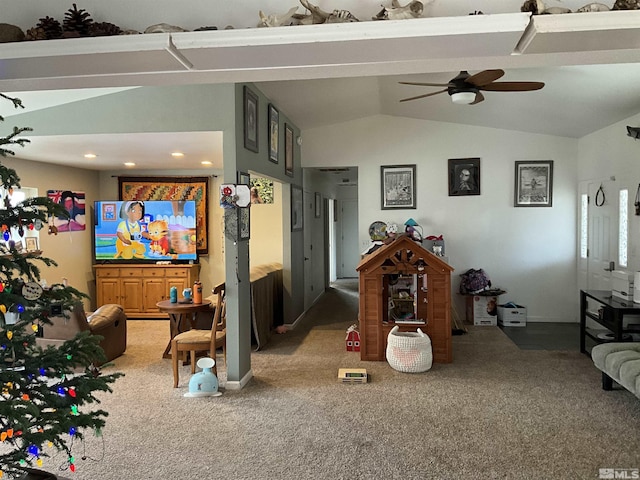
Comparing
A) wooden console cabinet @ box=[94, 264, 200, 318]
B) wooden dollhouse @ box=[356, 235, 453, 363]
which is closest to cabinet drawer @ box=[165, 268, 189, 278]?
wooden console cabinet @ box=[94, 264, 200, 318]

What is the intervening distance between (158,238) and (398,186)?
11.9 feet

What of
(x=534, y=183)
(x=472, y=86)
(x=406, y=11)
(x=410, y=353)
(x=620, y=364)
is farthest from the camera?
(x=534, y=183)

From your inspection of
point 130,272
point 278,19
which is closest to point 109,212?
point 130,272

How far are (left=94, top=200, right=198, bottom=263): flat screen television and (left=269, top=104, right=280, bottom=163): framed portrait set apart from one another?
2.17m

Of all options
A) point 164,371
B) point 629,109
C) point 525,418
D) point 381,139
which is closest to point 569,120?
point 629,109

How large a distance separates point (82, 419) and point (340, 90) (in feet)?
15.1

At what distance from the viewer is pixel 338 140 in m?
7.57

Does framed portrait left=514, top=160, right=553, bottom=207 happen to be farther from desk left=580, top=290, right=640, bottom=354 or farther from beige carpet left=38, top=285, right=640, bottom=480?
beige carpet left=38, top=285, right=640, bottom=480

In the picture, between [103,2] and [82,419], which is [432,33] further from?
[82,419]

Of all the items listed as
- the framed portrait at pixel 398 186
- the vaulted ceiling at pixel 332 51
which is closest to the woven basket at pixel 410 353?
the framed portrait at pixel 398 186

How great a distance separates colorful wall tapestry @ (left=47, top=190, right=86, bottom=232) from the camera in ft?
22.1

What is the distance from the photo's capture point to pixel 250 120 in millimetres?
4805

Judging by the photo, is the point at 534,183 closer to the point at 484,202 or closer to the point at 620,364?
the point at 484,202

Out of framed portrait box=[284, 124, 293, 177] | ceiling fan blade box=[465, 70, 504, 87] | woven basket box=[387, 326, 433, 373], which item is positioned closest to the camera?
ceiling fan blade box=[465, 70, 504, 87]
